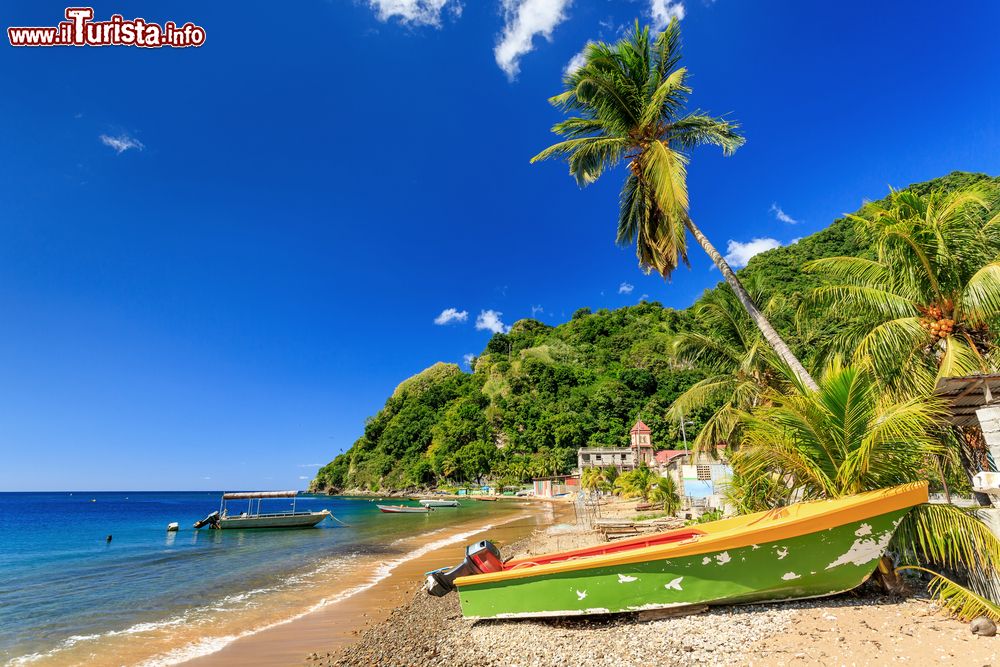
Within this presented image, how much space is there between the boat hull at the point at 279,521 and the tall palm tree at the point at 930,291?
34.3m

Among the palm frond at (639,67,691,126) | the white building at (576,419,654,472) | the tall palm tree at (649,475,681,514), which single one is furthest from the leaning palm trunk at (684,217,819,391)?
the white building at (576,419,654,472)

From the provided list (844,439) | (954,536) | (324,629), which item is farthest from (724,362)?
(324,629)

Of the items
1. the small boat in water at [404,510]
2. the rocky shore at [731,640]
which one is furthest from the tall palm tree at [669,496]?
the small boat in water at [404,510]

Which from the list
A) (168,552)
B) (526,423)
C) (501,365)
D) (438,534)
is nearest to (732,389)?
(438,534)

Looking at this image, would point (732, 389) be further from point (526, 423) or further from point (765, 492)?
point (526, 423)

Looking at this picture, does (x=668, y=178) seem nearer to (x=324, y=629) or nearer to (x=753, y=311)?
(x=753, y=311)

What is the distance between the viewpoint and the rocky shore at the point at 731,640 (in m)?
4.08

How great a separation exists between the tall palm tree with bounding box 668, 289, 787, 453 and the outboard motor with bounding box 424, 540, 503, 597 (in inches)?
295

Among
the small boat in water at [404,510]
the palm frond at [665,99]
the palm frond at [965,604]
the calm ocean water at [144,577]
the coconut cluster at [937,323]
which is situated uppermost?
the palm frond at [665,99]

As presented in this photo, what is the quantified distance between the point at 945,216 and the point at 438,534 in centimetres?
2567

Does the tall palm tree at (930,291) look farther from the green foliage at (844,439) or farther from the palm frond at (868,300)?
the green foliage at (844,439)

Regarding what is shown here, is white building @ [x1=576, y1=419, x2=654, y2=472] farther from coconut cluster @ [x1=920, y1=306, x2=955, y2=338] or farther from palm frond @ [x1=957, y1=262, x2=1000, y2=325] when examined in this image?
palm frond @ [x1=957, y1=262, x2=1000, y2=325]

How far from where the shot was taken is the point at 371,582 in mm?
13688

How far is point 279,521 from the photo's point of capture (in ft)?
108
